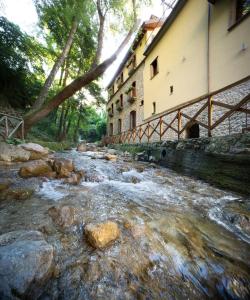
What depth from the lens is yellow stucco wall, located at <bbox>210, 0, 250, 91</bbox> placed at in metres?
5.45

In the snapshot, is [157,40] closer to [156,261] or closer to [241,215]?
[241,215]

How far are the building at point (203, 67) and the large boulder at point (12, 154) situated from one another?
468cm

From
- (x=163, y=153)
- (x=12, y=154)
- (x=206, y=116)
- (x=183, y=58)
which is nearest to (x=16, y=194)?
(x=12, y=154)

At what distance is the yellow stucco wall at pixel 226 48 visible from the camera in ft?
17.9

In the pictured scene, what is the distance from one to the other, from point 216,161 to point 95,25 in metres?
9.69

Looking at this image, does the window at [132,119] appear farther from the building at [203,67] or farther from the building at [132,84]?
the building at [203,67]

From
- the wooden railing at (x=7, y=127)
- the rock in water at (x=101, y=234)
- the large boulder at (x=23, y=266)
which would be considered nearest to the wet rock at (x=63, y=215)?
the rock in water at (x=101, y=234)

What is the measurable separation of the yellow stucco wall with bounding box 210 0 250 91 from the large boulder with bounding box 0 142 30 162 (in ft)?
22.7

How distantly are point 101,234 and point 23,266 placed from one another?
724 millimetres

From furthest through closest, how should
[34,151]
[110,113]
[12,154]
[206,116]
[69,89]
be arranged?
[110,113], [206,116], [69,89], [34,151], [12,154]

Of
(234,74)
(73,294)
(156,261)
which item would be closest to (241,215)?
(156,261)

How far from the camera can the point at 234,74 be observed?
19.0ft

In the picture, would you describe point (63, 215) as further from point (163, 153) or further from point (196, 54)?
point (196, 54)

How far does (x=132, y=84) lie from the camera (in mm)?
14867
